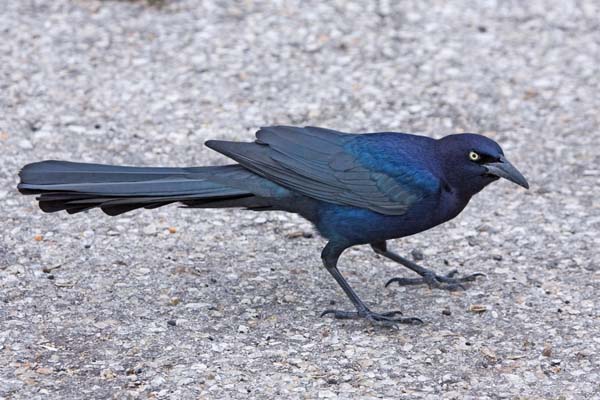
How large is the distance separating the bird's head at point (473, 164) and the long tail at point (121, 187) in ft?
3.16

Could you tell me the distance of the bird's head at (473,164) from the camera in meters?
5.12

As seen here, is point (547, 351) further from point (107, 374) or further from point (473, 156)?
point (107, 374)

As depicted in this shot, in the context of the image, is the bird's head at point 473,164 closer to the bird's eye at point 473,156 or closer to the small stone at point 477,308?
the bird's eye at point 473,156

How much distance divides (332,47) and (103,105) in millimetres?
1982

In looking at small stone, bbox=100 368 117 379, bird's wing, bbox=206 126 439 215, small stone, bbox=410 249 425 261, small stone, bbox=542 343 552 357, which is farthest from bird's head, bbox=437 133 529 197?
small stone, bbox=100 368 117 379

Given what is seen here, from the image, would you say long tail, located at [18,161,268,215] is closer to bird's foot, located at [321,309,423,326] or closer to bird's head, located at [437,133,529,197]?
bird's foot, located at [321,309,423,326]

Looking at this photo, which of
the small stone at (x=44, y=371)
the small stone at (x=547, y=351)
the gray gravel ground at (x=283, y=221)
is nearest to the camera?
the small stone at (x=44, y=371)

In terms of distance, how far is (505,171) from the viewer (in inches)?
201

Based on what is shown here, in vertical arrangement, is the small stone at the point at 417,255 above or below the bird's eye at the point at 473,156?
below

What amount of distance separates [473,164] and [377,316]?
→ 903mm

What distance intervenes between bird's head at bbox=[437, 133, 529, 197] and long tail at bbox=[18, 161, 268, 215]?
96 cm

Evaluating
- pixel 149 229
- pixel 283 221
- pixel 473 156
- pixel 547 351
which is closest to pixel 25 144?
pixel 149 229

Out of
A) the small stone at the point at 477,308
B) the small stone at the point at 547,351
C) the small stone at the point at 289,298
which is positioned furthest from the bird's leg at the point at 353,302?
the small stone at the point at 547,351

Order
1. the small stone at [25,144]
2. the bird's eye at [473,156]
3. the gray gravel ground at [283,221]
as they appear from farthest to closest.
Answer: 1. the small stone at [25,144]
2. the bird's eye at [473,156]
3. the gray gravel ground at [283,221]
